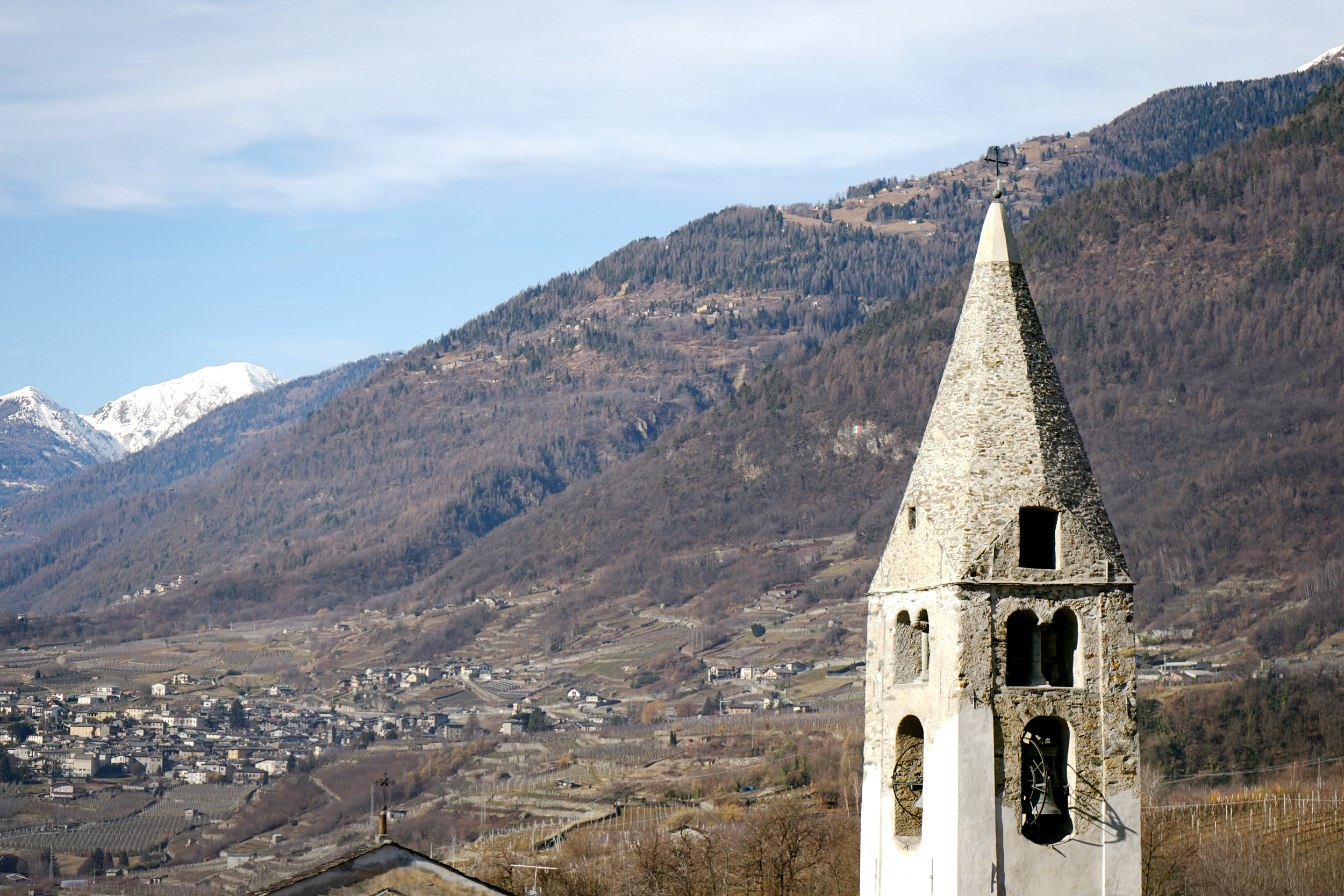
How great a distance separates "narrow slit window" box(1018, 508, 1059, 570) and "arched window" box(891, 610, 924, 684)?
2.91 meters

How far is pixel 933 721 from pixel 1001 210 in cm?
1131

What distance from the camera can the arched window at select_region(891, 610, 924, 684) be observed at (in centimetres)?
3759

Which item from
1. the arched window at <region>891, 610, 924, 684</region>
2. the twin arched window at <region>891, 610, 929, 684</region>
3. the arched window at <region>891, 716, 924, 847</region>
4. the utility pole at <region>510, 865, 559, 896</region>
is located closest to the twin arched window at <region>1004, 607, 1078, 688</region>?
the twin arched window at <region>891, 610, 929, 684</region>

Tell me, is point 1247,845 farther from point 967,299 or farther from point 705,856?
point 967,299

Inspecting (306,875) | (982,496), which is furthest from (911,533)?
(306,875)

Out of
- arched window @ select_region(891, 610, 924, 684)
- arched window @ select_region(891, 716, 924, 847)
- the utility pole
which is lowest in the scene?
the utility pole

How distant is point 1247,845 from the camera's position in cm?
12444

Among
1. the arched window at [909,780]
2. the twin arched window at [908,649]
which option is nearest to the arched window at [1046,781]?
the arched window at [909,780]

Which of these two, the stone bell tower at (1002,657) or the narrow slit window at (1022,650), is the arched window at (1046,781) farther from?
the narrow slit window at (1022,650)

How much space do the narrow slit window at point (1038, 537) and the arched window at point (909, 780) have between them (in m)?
4.17

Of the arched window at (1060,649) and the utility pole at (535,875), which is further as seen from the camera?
the utility pole at (535,875)

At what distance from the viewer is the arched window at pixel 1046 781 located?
3525 cm

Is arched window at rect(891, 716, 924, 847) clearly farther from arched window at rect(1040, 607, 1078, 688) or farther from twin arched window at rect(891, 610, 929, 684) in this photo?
arched window at rect(1040, 607, 1078, 688)

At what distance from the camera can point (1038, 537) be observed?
3681cm
